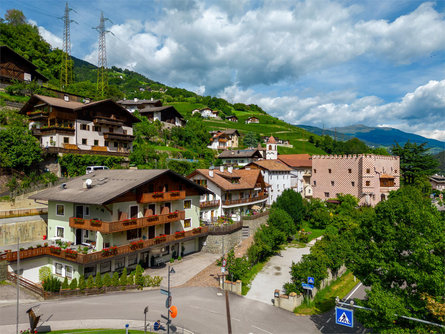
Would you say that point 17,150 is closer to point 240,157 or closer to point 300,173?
point 240,157

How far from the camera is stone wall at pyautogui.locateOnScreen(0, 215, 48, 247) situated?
2759 centimetres

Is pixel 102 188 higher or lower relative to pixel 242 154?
lower

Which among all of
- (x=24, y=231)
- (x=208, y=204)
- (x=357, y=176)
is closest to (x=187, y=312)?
(x=24, y=231)

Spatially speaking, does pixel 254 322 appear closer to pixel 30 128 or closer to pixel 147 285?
pixel 147 285

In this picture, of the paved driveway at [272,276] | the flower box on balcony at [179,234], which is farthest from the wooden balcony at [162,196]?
the paved driveway at [272,276]

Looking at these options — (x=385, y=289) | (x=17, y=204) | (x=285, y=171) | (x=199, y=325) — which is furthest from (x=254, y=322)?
(x=285, y=171)

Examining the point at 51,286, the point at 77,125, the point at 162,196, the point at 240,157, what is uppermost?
the point at 77,125

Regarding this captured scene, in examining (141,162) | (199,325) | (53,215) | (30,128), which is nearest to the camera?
(199,325)

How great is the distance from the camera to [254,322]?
20719mm

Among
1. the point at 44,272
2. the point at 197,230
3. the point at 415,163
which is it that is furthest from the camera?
the point at 415,163

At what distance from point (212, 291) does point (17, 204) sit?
24030 mm

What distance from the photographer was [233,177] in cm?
4606

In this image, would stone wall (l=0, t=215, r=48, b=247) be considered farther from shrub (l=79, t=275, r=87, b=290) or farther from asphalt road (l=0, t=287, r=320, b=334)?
shrub (l=79, t=275, r=87, b=290)

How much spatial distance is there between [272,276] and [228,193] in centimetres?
1600
